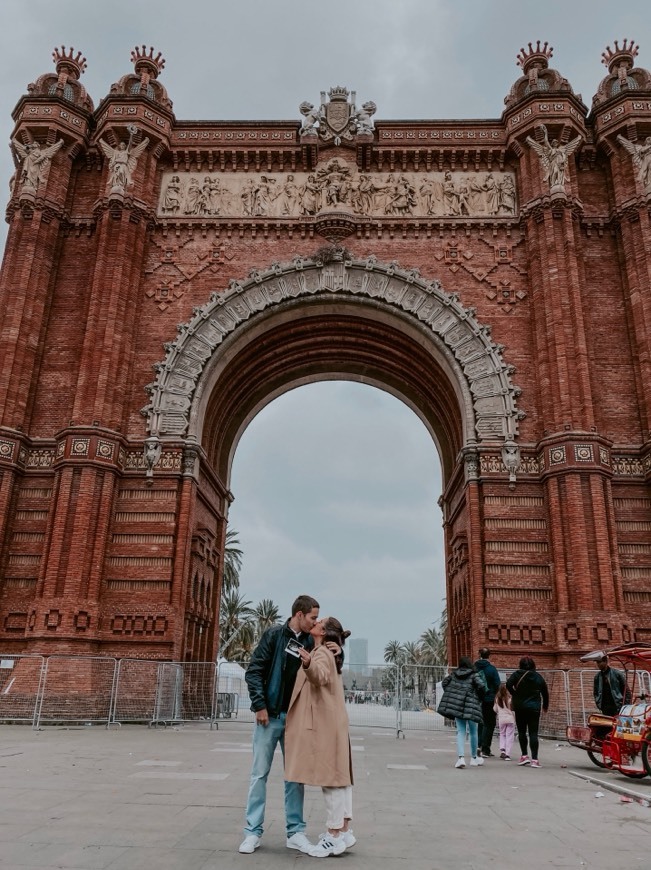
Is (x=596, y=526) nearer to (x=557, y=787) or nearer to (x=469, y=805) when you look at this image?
(x=557, y=787)

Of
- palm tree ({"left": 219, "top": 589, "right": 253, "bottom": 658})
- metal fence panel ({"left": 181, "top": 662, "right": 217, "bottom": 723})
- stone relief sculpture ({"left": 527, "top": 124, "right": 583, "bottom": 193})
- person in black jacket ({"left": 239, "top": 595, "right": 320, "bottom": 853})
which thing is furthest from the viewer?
palm tree ({"left": 219, "top": 589, "right": 253, "bottom": 658})

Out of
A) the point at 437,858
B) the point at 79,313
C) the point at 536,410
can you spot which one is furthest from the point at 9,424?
the point at 437,858

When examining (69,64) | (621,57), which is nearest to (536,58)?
(621,57)

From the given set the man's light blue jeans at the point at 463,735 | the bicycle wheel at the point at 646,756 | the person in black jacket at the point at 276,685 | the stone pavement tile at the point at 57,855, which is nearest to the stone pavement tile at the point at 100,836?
the stone pavement tile at the point at 57,855

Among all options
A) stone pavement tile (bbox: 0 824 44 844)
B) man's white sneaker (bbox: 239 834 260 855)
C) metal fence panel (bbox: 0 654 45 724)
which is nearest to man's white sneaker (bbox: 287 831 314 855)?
man's white sneaker (bbox: 239 834 260 855)

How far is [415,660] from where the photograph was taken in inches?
2763

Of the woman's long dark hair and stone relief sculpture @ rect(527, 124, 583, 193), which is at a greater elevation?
stone relief sculpture @ rect(527, 124, 583, 193)

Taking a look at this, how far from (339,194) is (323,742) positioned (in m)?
18.3

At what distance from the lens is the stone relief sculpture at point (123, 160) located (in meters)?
20.0

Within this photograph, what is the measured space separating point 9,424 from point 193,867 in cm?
1588

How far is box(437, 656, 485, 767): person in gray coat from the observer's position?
31.6 feet

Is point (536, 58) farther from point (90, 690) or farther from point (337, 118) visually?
point (90, 690)

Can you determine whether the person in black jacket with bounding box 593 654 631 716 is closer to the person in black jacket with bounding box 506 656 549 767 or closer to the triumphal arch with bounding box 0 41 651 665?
the person in black jacket with bounding box 506 656 549 767

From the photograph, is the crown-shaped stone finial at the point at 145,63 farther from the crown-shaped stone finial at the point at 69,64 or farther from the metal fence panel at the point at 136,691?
the metal fence panel at the point at 136,691
